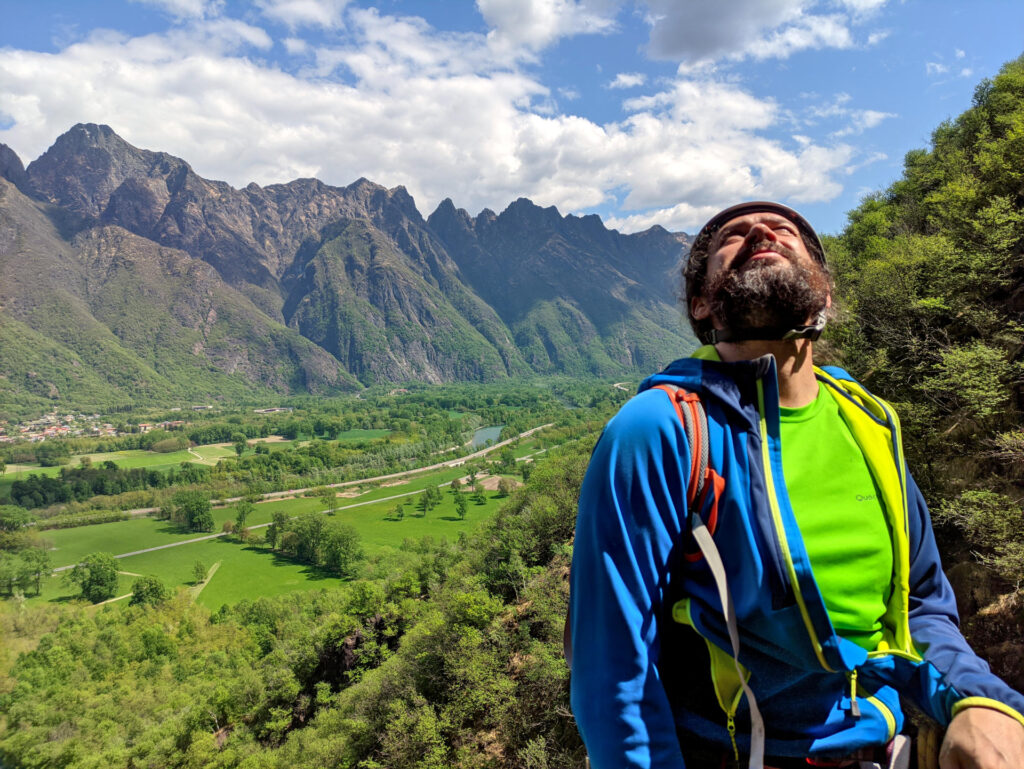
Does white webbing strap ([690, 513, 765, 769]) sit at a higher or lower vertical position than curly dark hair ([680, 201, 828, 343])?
lower

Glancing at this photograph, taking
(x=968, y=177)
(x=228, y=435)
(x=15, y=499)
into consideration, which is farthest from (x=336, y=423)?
(x=968, y=177)

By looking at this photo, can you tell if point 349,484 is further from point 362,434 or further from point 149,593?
point 362,434

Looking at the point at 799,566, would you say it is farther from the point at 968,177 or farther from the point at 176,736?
the point at 176,736

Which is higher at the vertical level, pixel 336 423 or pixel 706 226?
pixel 706 226

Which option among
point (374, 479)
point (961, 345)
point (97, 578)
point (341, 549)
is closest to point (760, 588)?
point (961, 345)

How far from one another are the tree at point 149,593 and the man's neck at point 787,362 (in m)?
49.4

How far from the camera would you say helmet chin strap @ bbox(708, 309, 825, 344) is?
5.46 ft

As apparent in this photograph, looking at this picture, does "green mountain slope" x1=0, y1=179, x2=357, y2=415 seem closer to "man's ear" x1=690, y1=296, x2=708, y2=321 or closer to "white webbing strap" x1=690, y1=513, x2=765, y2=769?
"man's ear" x1=690, y1=296, x2=708, y2=321

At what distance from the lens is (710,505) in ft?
4.78

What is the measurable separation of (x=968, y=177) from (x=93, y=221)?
260 metres

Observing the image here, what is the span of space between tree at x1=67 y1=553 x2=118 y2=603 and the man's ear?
5539cm

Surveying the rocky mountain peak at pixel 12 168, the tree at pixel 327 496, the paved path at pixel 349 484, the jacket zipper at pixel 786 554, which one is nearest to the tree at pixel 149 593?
the paved path at pixel 349 484

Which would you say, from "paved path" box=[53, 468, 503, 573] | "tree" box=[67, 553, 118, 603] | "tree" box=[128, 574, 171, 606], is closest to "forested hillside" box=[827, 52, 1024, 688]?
"tree" box=[128, 574, 171, 606]

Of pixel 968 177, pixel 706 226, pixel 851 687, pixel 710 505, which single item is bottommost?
pixel 851 687
